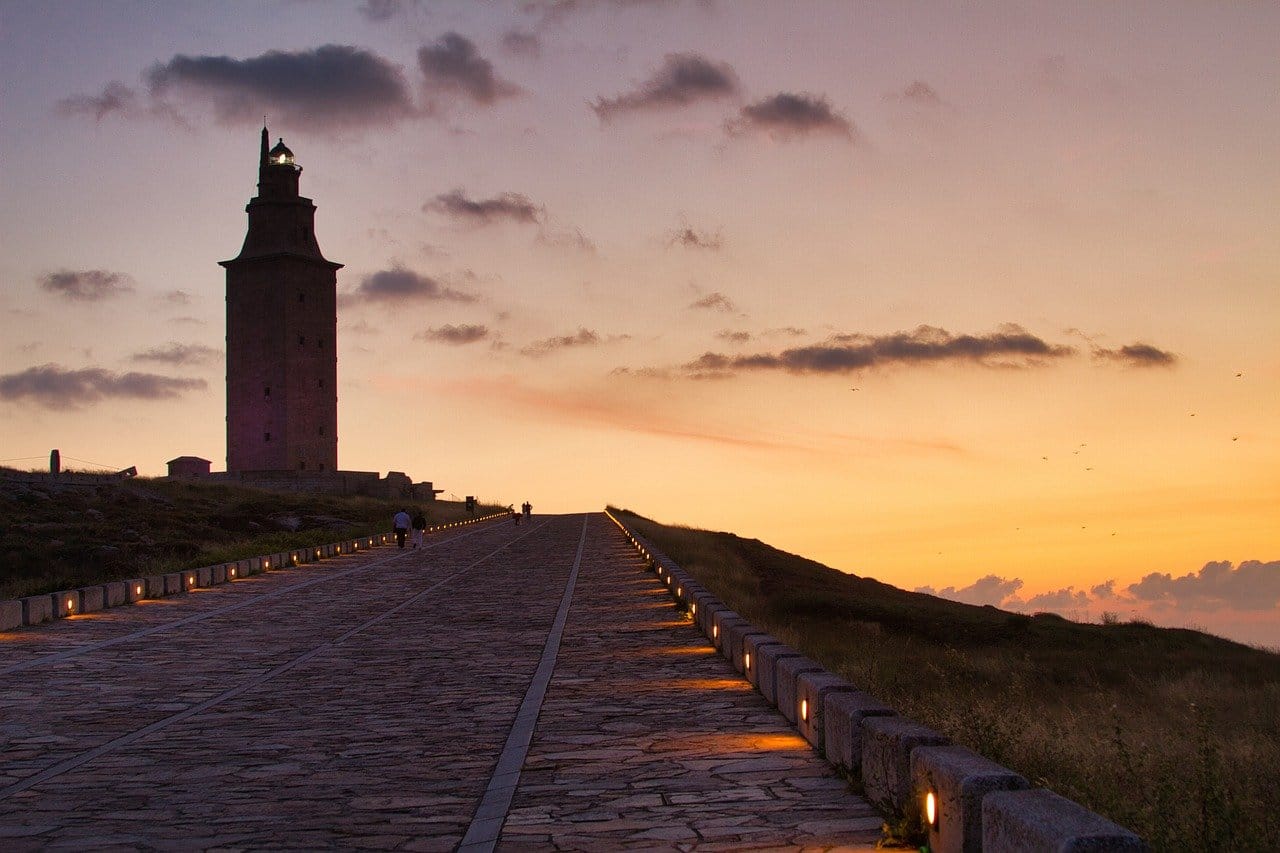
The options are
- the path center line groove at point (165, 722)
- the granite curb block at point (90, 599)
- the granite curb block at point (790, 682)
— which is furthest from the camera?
the granite curb block at point (90, 599)

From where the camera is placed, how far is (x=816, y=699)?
8.38 m

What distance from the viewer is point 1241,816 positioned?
237 inches

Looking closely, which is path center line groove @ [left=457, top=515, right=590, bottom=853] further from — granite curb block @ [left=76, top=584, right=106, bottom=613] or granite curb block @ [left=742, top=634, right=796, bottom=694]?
granite curb block @ [left=76, top=584, right=106, bottom=613]

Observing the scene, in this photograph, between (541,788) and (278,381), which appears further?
(278,381)

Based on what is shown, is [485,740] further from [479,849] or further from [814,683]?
[479,849]

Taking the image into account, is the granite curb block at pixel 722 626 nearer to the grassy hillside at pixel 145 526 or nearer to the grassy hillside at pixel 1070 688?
the grassy hillside at pixel 1070 688

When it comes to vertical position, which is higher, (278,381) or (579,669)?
(278,381)

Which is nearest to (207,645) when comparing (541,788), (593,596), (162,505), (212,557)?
(593,596)

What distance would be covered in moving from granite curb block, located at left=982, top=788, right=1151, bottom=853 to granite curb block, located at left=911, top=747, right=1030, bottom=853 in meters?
0.21

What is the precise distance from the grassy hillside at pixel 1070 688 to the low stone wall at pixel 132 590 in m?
9.82

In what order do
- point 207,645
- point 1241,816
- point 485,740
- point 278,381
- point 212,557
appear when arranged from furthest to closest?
point 278,381 → point 212,557 → point 207,645 → point 485,740 → point 1241,816

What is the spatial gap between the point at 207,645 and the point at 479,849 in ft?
Answer: 35.5

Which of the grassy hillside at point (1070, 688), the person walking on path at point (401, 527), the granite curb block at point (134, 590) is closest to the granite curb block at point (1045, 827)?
the grassy hillside at point (1070, 688)

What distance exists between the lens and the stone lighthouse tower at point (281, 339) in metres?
84.8
